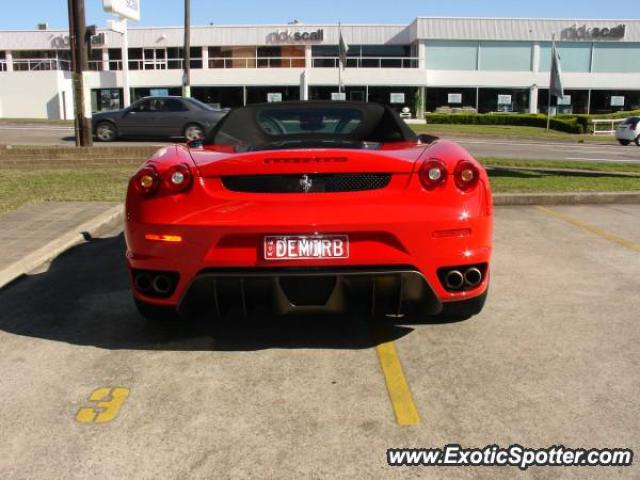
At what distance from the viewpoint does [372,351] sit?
12.3ft

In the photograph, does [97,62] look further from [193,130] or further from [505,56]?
[193,130]

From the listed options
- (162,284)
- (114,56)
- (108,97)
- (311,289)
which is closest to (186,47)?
(108,97)

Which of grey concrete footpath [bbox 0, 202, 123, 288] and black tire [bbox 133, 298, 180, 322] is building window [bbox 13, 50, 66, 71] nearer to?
grey concrete footpath [bbox 0, 202, 123, 288]

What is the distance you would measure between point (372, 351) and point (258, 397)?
854mm

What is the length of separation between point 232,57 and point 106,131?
27.4 metres

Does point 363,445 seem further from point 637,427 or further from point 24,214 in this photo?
point 24,214

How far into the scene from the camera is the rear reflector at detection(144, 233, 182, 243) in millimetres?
3369

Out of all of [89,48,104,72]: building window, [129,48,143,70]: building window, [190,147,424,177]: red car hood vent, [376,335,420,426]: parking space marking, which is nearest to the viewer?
[376,335,420,426]: parking space marking

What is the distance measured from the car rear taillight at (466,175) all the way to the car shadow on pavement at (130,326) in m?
1.05

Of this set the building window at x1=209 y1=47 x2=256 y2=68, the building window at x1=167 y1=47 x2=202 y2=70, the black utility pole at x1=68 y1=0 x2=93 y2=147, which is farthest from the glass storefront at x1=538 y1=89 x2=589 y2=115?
the black utility pole at x1=68 y1=0 x2=93 y2=147

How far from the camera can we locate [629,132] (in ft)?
85.6

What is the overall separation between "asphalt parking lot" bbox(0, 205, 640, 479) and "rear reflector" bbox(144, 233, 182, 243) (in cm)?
70

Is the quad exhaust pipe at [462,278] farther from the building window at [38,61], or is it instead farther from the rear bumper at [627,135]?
the building window at [38,61]

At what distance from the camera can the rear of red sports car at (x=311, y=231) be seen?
3.29m
